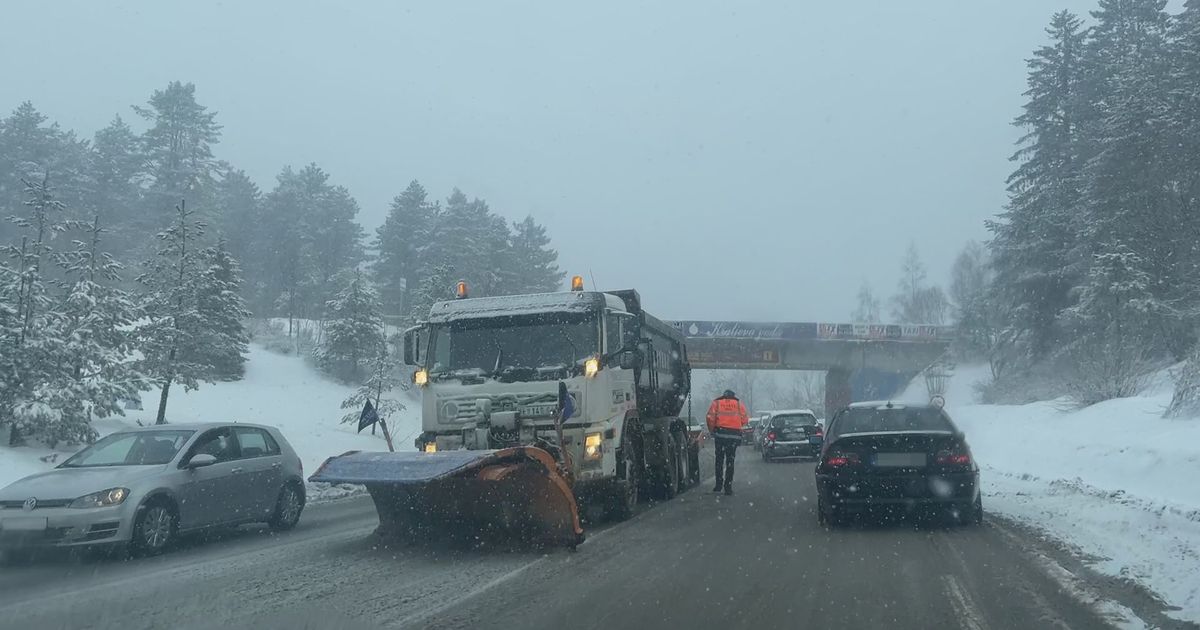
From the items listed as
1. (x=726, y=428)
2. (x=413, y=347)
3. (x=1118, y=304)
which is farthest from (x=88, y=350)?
(x=1118, y=304)

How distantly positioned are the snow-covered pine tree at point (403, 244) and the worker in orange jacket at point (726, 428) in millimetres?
47574

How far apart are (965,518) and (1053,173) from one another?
3881 centimetres

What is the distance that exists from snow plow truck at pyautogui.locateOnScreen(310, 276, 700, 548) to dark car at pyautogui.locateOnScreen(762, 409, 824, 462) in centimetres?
1534

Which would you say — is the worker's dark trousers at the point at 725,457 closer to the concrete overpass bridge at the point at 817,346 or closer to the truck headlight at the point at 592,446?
the truck headlight at the point at 592,446

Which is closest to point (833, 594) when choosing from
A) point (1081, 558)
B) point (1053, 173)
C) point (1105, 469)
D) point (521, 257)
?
point (1081, 558)

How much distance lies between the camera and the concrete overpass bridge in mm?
54969

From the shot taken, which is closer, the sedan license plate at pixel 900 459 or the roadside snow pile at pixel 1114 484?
the roadside snow pile at pixel 1114 484

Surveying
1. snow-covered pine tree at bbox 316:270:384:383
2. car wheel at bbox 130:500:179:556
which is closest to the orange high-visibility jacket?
car wheel at bbox 130:500:179:556

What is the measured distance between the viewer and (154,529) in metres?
9.77

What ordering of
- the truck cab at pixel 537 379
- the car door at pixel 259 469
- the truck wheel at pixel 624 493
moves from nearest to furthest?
the truck cab at pixel 537 379 → the car door at pixel 259 469 → the truck wheel at pixel 624 493

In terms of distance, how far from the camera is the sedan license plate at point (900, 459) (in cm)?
1043

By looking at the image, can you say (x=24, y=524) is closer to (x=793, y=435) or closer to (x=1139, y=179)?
(x=793, y=435)

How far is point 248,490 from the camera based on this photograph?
11266 millimetres

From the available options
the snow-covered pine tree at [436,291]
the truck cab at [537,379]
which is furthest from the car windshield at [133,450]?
the snow-covered pine tree at [436,291]
